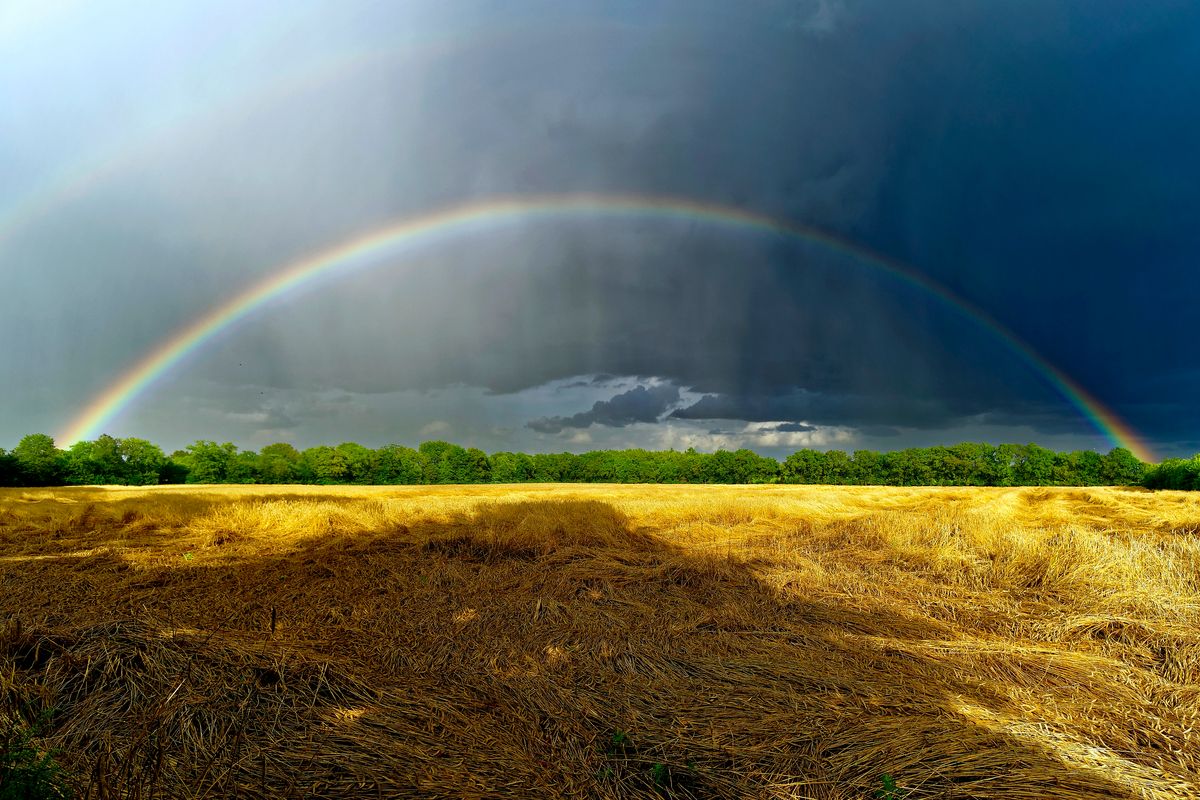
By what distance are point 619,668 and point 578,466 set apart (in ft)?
274

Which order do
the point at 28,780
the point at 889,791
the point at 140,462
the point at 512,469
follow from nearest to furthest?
1. the point at 28,780
2. the point at 889,791
3. the point at 140,462
4. the point at 512,469

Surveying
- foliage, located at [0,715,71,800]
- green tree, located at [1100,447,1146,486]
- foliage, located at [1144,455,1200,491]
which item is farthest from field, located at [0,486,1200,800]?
green tree, located at [1100,447,1146,486]

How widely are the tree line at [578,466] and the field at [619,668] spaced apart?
238 feet

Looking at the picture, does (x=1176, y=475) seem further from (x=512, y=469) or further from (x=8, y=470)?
(x=8, y=470)

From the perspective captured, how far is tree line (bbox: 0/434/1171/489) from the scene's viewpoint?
6944 centimetres

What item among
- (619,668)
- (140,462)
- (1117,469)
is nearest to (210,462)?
(140,462)

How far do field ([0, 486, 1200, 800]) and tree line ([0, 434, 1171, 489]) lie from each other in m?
72.6

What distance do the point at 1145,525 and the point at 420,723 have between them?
16825 mm

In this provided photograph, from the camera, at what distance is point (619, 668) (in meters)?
5.70

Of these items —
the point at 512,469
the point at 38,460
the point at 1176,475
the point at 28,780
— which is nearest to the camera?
the point at 28,780

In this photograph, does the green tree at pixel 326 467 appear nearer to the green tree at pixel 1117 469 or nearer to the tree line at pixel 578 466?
the tree line at pixel 578 466

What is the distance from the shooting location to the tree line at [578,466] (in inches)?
2734

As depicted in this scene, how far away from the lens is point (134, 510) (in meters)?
17.1

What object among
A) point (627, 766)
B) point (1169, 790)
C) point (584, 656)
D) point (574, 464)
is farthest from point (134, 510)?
point (574, 464)
